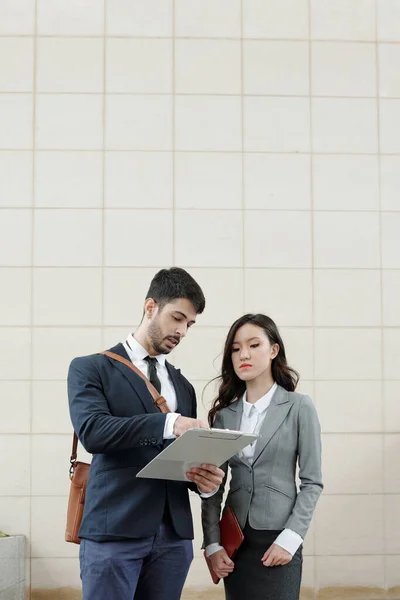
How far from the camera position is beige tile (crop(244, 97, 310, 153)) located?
161 inches

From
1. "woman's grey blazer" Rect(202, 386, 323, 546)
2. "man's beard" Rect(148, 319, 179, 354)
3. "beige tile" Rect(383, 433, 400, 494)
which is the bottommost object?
"beige tile" Rect(383, 433, 400, 494)

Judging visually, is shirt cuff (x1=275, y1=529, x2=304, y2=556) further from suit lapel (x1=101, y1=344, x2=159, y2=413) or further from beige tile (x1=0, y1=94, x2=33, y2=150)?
beige tile (x1=0, y1=94, x2=33, y2=150)

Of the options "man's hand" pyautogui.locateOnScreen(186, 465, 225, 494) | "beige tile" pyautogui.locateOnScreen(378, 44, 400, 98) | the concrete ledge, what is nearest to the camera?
"man's hand" pyautogui.locateOnScreen(186, 465, 225, 494)

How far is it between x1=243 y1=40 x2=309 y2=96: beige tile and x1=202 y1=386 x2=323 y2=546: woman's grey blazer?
2279mm

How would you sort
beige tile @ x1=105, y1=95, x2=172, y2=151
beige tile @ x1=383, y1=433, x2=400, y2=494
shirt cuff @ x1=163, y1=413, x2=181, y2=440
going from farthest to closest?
beige tile @ x1=105, y1=95, x2=172, y2=151
beige tile @ x1=383, y1=433, x2=400, y2=494
shirt cuff @ x1=163, y1=413, x2=181, y2=440

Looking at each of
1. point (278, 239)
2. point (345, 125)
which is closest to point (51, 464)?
point (278, 239)

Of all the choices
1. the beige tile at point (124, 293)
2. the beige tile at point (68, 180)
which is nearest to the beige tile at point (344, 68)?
the beige tile at point (68, 180)

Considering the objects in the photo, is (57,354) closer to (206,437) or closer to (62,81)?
(62,81)

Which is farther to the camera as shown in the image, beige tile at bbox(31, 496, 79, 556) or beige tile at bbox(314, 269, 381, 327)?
beige tile at bbox(314, 269, 381, 327)

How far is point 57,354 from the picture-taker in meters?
3.91

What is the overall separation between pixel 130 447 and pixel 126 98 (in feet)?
8.23

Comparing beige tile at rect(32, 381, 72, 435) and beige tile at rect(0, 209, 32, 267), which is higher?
beige tile at rect(0, 209, 32, 267)

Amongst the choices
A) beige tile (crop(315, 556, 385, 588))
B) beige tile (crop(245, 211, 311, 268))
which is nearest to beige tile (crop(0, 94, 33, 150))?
beige tile (crop(245, 211, 311, 268))

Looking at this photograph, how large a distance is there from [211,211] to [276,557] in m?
2.24
